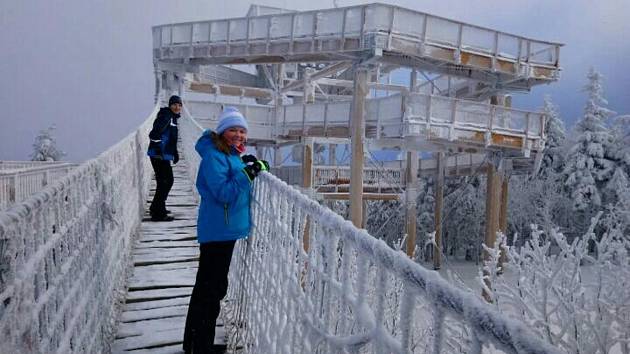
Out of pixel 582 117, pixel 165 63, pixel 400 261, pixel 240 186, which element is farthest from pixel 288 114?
pixel 582 117

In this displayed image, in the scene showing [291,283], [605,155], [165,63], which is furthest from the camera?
[605,155]

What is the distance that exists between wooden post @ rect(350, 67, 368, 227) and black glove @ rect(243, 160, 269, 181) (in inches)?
396

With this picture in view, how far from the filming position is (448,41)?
45.1ft

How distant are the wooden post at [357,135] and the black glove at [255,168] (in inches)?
396

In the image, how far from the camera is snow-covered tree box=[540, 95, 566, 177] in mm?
30516

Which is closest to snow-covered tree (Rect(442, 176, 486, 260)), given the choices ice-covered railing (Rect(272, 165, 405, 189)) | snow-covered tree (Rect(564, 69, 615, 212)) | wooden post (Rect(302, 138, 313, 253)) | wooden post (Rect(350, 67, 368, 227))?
snow-covered tree (Rect(564, 69, 615, 212))

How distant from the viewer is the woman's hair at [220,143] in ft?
10.5

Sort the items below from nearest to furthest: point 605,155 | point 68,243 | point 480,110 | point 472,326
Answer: point 472,326 < point 68,243 < point 480,110 < point 605,155

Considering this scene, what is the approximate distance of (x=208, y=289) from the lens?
333cm

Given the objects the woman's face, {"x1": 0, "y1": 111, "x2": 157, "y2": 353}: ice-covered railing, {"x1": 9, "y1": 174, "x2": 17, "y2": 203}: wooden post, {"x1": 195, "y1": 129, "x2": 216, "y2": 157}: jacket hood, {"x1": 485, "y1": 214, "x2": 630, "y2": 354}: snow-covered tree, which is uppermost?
the woman's face

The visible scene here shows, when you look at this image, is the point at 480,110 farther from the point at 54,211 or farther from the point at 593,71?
the point at 593,71

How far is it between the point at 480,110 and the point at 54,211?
1296 cm

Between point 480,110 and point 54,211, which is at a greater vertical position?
point 480,110

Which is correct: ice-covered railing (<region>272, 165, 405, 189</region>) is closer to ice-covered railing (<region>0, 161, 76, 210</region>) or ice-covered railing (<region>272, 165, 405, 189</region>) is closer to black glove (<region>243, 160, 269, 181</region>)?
ice-covered railing (<region>0, 161, 76, 210</region>)
